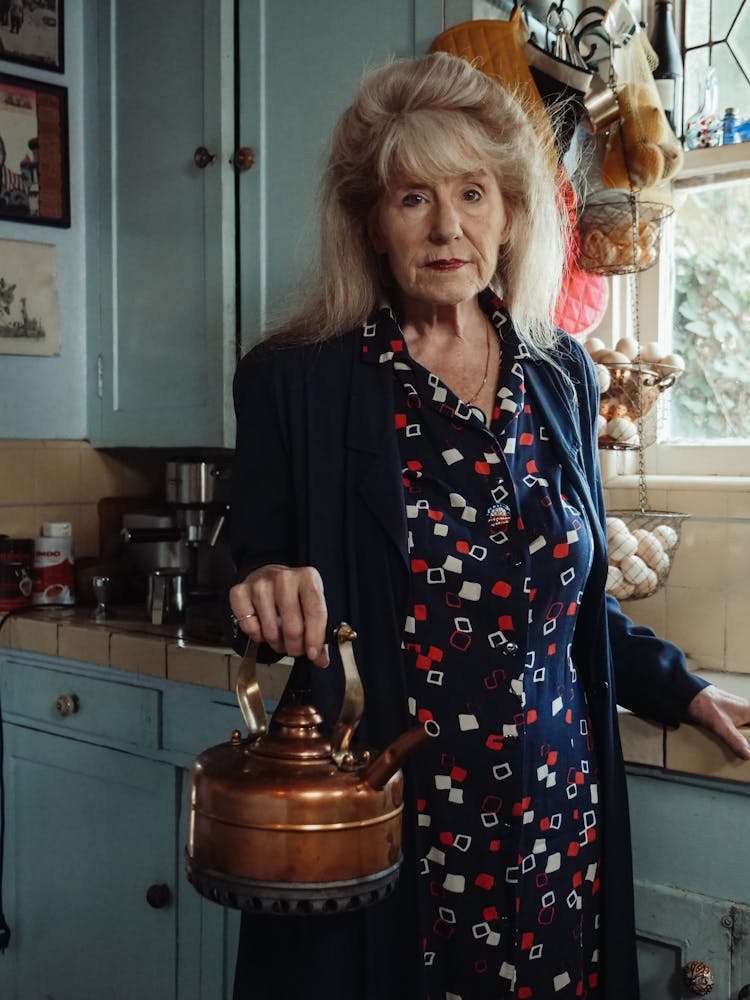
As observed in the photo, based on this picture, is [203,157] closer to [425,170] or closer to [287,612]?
[425,170]

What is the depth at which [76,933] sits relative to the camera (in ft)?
6.68

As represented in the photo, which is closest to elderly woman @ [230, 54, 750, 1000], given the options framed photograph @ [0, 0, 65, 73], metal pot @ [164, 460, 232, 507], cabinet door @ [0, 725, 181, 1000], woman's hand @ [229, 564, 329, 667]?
woman's hand @ [229, 564, 329, 667]

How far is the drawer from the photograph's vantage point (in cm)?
188

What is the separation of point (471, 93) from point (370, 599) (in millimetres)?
598

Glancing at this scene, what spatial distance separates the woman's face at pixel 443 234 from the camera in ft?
3.89

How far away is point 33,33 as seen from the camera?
2.34 meters

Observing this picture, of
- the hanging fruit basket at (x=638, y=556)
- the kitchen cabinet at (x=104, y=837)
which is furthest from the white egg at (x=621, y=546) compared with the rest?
the kitchen cabinet at (x=104, y=837)

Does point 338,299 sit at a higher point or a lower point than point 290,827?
higher

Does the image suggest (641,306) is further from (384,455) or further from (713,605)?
(384,455)

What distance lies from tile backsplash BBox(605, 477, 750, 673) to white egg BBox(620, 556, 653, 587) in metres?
0.22

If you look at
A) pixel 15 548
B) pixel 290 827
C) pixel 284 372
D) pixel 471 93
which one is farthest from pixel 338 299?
pixel 15 548

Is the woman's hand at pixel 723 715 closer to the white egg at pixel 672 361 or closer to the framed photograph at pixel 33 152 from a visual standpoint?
the white egg at pixel 672 361

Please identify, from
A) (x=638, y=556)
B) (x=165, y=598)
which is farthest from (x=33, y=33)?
(x=638, y=556)

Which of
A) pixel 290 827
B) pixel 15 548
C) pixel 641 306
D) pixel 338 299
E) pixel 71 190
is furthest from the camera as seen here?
pixel 71 190
